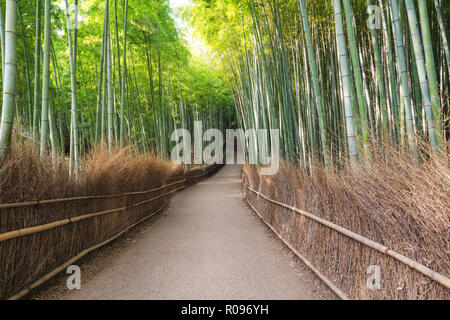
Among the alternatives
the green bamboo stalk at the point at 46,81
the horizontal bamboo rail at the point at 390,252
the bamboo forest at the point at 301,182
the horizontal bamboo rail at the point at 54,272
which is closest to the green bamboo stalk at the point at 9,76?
the bamboo forest at the point at 301,182

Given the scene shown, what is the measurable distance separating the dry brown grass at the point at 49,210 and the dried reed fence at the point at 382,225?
213 cm

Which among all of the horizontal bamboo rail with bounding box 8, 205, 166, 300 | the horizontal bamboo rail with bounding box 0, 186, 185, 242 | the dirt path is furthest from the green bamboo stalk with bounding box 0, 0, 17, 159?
the dirt path

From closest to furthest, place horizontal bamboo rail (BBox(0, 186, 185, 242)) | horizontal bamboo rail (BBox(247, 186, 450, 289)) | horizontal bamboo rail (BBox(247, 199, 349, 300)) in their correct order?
horizontal bamboo rail (BBox(247, 186, 450, 289))
horizontal bamboo rail (BBox(0, 186, 185, 242))
horizontal bamboo rail (BBox(247, 199, 349, 300))

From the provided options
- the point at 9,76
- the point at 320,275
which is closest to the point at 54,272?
the point at 9,76

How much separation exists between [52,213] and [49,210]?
6 centimetres

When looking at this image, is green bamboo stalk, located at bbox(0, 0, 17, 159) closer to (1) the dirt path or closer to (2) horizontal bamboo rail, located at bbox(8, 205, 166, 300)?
(2) horizontal bamboo rail, located at bbox(8, 205, 166, 300)

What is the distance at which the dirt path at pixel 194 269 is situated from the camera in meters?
2.39

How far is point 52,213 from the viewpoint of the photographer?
2.56 meters

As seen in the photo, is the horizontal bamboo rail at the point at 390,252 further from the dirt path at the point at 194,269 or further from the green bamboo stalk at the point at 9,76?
the green bamboo stalk at the point at 9,76

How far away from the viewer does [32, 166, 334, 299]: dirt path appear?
2.39 metres

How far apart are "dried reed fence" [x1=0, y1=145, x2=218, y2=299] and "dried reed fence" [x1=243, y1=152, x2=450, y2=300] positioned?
2130 mm

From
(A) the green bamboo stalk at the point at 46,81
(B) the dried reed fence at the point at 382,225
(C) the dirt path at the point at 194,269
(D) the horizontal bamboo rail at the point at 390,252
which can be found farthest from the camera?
(A) the green bamboo stalk at the point at 46,81
